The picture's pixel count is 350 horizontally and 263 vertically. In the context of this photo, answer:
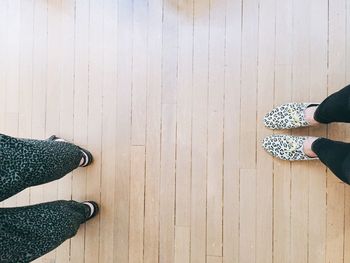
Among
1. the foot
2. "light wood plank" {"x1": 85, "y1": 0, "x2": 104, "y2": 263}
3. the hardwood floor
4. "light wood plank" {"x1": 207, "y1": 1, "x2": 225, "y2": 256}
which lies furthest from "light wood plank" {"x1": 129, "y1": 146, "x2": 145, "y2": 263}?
the foot

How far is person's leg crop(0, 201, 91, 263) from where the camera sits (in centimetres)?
104

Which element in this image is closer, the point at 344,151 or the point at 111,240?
the point at 344,151

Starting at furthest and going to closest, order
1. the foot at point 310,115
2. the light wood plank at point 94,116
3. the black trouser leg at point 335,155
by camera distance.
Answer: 1. the light wood plank at point 94,116
2. the foot at point 310,115
3. the black trouser leg at point 335,155

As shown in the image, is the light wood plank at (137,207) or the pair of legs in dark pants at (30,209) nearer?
the pair of legs in dark pants at (30,209)

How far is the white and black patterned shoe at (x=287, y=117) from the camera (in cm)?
138

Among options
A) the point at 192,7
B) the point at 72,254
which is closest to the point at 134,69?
the point at 192,7

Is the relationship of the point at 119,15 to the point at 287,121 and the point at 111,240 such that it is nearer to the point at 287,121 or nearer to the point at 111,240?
the point at 287,121

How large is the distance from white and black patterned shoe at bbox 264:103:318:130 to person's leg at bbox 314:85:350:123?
0.23 ft

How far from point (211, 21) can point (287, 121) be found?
0.53m

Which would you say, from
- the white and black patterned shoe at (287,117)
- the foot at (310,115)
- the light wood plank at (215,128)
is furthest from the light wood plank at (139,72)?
the foot at (310,115)

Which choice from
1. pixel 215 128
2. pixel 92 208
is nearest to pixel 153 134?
pixel 215 128

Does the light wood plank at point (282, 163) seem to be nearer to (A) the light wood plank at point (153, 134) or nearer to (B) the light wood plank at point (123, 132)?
(A) the light wood plank at point (153, 134)

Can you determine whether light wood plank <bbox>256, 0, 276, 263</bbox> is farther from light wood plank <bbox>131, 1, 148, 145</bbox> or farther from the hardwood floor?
light wood plank <bbox>131, 1, 148, 145</bbox>

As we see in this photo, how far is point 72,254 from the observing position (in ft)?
5.20
